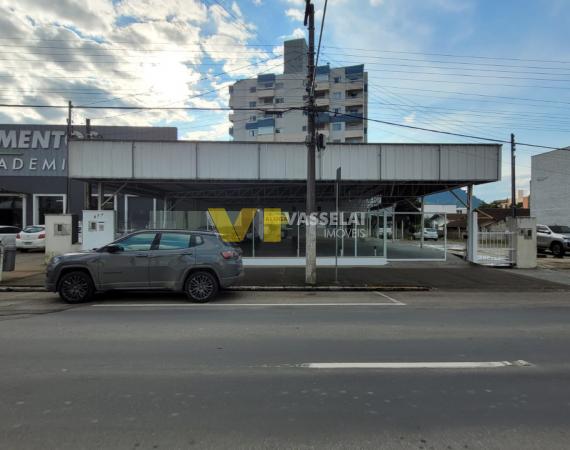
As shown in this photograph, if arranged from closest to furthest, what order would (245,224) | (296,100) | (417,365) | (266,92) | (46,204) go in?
(417,365) → (245,224) → (46,204) → (296,100) → (266,92)

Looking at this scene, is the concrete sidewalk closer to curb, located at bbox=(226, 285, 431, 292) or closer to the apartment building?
curb, located at bbox=(226, 285, 431, 292)

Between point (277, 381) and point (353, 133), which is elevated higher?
point (353, 133)

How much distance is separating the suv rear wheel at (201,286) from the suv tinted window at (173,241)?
724mm

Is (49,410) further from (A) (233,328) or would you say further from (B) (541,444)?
(B) (541,444)

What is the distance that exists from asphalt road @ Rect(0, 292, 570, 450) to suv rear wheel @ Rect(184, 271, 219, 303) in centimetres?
117

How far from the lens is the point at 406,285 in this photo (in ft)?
40.3

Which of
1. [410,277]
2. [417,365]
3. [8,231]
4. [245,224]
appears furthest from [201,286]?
[8,231]

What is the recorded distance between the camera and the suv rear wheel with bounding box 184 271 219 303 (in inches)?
376

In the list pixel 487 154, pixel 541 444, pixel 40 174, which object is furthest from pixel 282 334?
pixel 40 174

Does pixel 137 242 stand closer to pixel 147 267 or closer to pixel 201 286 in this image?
pixel 147 267

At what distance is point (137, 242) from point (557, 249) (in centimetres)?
2295

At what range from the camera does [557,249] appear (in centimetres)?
2311

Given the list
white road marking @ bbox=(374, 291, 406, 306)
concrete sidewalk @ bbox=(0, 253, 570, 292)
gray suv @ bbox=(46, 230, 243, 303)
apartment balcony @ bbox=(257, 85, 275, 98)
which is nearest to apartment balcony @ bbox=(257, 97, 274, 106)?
apartment balcony @ bbox=(257, 85, 275, 98)

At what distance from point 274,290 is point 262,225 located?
6386 mm
